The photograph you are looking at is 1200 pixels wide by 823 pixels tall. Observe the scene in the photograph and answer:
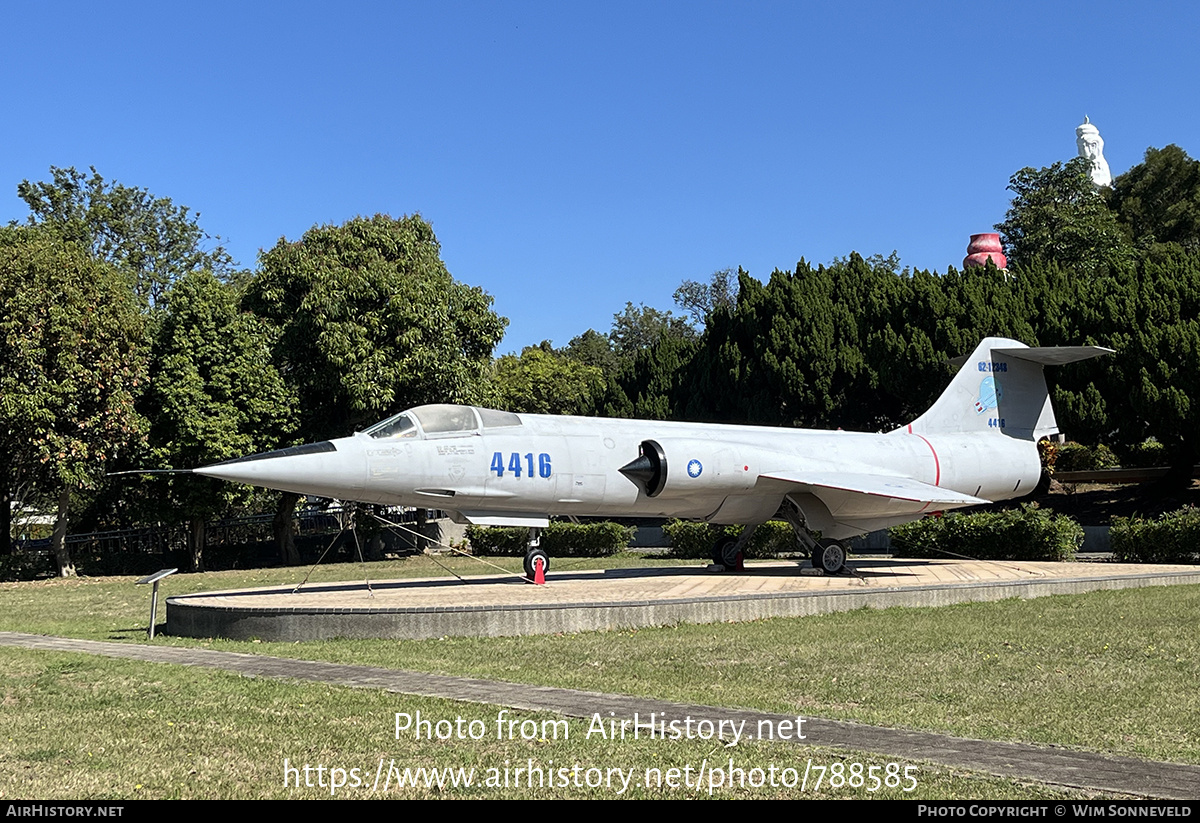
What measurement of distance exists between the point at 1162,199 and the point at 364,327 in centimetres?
4863

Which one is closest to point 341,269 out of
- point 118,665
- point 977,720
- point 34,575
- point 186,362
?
point 186,362

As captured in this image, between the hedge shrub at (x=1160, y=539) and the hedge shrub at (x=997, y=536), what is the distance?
914mm

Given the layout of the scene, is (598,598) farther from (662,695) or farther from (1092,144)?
(1092,144)

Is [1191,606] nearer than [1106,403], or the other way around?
[1191,606]

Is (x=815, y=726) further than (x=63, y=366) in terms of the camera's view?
No

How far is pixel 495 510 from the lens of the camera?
57.1ft

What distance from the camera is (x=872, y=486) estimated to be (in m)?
18.8

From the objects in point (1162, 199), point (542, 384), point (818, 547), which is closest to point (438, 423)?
point (818, 547)

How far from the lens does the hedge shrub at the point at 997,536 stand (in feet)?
75.6

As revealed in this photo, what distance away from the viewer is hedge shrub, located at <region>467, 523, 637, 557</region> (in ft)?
104

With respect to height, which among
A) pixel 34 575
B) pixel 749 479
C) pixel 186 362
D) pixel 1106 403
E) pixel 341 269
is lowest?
pixel 34 575

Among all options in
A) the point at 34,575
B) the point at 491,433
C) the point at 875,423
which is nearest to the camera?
the point at 491,433

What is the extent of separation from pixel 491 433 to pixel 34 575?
21.9 meters
